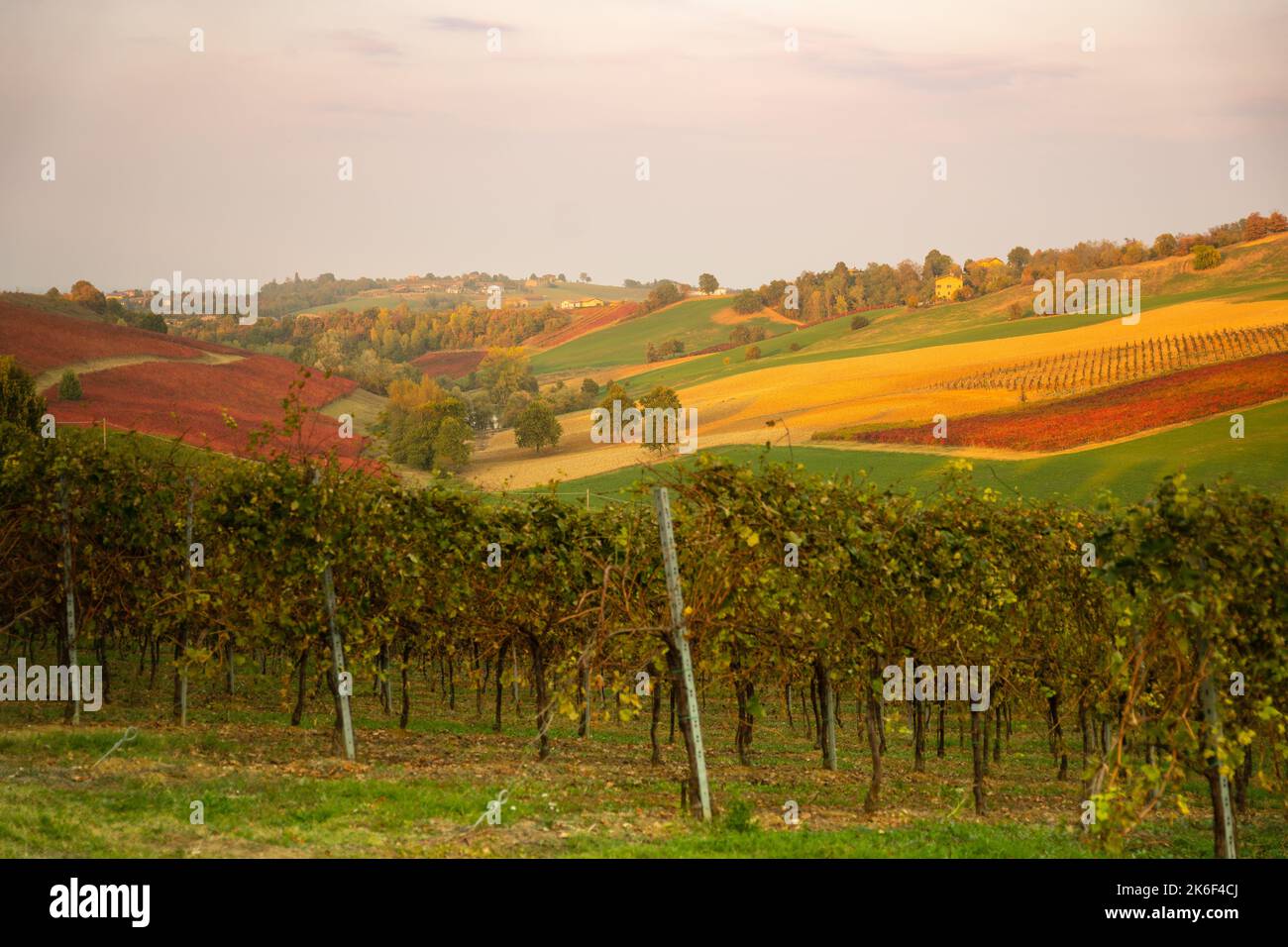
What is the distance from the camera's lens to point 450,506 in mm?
17516

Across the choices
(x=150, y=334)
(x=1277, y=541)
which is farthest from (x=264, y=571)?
(x=150, y=334)

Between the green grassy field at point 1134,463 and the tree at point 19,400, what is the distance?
110 ft

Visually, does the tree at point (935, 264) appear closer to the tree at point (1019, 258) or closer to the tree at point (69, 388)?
the tree at point (1019, 258)

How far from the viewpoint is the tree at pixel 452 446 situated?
283ft

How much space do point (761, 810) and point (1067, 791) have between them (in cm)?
823

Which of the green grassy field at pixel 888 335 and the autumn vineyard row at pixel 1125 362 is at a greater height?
the green grassy field at pixel 888 335

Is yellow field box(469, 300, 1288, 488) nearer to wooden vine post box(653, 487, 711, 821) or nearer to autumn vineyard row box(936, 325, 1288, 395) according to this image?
autumn vineyard row box(936, 325, 1288, 395)

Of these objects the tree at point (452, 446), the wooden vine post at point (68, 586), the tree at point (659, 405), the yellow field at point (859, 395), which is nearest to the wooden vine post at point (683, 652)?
the wooden vine post at point (68, 586)

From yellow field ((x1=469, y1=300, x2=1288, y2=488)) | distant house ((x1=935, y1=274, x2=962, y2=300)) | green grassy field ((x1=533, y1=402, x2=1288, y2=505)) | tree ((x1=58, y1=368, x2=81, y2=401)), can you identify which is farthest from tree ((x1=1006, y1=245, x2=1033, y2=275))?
tree ((x1=58, y1=368, x2=81, y2=401))

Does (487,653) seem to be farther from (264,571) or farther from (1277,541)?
(1277,541)

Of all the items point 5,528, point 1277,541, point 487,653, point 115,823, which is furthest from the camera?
point 487,653

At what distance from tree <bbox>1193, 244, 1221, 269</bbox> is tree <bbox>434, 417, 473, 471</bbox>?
227ft

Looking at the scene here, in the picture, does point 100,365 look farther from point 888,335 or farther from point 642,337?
point 888,335

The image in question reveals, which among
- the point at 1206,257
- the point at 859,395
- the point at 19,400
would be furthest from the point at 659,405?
the point at 1206,257
